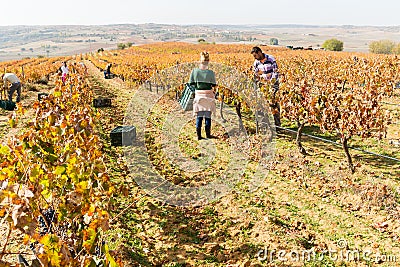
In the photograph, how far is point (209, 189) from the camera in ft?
19.4

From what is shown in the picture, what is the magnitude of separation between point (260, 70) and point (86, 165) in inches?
229

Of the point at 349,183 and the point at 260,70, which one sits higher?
the point at 260,70

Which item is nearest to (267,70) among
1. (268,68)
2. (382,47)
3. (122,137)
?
(268,68)

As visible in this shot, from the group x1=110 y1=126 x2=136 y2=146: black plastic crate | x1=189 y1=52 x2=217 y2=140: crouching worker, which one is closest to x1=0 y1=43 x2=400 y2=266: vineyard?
x1=110 y1=126 x2=136 y2=146: black plastic crate

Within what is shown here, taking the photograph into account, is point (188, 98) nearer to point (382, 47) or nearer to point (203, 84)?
point (203, 84)

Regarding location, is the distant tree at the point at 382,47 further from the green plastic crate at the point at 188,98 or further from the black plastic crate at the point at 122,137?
the black plastic crate at the point at 122,137

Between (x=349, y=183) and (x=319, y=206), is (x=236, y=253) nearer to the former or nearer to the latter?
(x=319, y=206)

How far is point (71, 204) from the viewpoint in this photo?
2498mm

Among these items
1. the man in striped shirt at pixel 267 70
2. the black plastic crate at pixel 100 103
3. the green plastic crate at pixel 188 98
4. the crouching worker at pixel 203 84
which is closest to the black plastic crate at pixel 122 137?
the crouching worker at pixel 203 84

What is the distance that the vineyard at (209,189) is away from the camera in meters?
2.79

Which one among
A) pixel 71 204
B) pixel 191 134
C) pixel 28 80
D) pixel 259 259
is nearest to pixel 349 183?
pixel 259 259

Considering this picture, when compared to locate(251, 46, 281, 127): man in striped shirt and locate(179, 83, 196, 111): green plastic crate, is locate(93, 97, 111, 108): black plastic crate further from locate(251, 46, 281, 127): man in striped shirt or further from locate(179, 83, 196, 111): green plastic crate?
locate(251, 46, 281, 127): man in striped shirt

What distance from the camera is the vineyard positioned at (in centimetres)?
279

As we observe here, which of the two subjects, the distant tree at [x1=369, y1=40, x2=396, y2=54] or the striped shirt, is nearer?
the striped shirt
